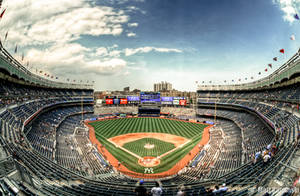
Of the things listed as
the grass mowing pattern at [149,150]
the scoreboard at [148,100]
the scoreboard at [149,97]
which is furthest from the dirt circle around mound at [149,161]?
the scoreboard at [149,97]

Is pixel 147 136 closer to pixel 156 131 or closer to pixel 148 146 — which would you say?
pixel 156 131

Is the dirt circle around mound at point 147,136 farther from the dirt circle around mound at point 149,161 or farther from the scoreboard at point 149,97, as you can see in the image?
the scoreboard at point 149,97

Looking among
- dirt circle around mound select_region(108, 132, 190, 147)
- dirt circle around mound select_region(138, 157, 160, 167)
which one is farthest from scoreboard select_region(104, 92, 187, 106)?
dirt circle around mound select_region(138, 157, 160, 167)

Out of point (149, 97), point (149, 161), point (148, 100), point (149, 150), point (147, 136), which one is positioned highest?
point (149, 97)

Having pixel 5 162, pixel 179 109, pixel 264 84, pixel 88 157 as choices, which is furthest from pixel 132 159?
pixel 179 109

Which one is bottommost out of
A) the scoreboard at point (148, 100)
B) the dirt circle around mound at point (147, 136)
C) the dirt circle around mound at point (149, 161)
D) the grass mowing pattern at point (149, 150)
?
the dirt circle around mound at point (149, 161)

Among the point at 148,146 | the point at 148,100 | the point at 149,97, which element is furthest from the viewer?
the point at 149,97

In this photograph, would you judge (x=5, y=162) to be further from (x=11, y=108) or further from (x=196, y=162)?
(x=196, y=162)

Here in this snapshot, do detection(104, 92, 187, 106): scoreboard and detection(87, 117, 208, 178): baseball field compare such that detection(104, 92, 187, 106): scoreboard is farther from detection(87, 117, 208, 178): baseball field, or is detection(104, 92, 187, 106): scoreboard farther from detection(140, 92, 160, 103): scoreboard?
detection(87, 117, 208, 178): baseball field

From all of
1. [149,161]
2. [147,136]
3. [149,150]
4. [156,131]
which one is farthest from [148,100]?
[149,161]
